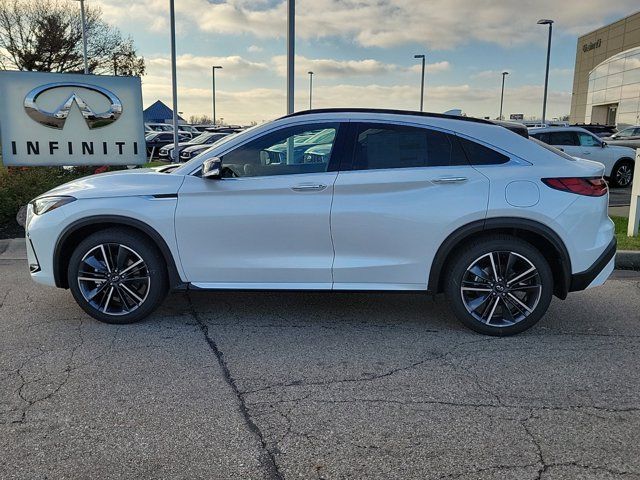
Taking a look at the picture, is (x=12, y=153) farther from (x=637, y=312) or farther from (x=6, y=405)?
(x=637, y=312)

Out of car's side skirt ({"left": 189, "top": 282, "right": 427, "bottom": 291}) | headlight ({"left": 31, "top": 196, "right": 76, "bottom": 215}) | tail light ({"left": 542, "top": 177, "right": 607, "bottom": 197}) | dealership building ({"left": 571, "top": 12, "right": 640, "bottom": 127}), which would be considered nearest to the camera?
tail light ({"left": 542, "top": 177, "right": 607, "bottom": 197})

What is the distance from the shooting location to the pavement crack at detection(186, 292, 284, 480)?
8.57 ft

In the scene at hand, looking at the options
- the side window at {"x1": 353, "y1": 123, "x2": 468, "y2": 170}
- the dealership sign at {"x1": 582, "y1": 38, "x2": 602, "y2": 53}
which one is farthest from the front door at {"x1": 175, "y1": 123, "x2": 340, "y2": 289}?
the dealership sign at {"x1": 582, "y1": 38, "x2": 602, "y2": 53}

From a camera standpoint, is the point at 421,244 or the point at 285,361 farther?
the point at 421,244

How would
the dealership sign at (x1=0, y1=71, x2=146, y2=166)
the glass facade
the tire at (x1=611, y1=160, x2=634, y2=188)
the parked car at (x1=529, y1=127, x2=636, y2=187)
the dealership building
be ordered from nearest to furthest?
the dealership sign at (x1=0, y1=71, x2=146, y2=166) < the parked car at (x1=529, y1=127, x2=636, y2=187) < the tire at (x1=611, y1=160, x2=634, y2=188) < the glass facade < the dealership building

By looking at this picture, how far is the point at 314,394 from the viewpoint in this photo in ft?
11.0

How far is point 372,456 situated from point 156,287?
2.45 meters

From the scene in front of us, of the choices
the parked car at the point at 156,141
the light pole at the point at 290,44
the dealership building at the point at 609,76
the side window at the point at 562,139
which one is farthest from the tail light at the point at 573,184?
the dealership building at the point at 609,76

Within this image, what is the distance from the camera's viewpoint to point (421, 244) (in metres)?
4.20

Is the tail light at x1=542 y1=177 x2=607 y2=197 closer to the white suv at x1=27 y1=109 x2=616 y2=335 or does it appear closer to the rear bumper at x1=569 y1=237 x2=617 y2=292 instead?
the white suv at x1=27 y1=109 x2=616 y2=335

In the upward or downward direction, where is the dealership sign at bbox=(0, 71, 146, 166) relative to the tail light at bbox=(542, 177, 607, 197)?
upward

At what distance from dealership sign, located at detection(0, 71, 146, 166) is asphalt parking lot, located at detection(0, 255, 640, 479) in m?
5.55

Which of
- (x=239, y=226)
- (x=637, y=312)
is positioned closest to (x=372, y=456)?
(x=239, y=226)

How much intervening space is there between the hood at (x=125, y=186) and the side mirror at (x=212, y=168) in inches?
11.0
